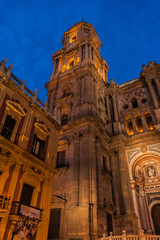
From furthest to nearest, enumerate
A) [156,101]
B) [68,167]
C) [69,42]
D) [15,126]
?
1. [69,42]
2. [156,101]
3. [68,167]
4. [15,126]

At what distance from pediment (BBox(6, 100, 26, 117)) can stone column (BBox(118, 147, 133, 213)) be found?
57.6 ft

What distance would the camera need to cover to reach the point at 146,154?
29.2 metres

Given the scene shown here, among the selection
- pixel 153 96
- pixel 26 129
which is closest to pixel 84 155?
pixel 26 129

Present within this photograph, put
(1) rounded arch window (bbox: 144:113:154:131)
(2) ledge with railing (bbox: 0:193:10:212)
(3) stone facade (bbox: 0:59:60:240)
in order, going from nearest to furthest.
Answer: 1. (2) ledge with railing (bbox: 0:193:10:212)
2. (3) stone facade (bbox: 0:59:60:240)
3. (1) rounded arch window (bbox: 144:113:154:131)

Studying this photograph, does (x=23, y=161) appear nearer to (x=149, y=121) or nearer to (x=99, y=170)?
(x=99, y=170)

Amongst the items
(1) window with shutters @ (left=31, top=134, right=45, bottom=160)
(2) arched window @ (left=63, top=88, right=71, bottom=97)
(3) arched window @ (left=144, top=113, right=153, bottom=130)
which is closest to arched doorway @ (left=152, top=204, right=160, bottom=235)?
(3) arched window @ (left=144, top=113, right=153, bottom=130)

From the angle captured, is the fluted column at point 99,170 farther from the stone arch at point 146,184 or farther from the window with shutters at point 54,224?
the stone arch at point 146,184

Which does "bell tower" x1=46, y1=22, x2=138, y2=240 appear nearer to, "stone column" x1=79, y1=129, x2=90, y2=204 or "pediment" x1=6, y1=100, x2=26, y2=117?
"stone column" x1=79, y1=129, x2=90, y2=204

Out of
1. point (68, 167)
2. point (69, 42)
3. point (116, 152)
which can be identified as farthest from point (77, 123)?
point (69, 42)

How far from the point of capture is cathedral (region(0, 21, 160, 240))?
1486cm

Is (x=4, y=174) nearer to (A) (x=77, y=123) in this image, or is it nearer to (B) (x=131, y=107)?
(A) (x=77, y=123)

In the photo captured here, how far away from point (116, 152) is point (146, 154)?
4.43m

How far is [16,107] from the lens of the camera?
16.7 m

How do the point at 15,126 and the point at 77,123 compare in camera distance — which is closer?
the point at 15,126
